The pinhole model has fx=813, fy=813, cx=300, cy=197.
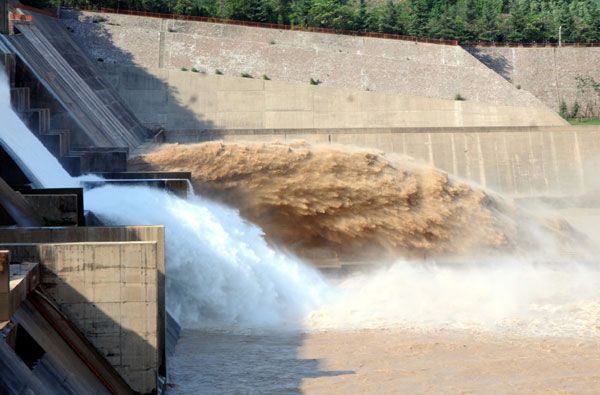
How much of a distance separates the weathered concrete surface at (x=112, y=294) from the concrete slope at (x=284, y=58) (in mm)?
29587

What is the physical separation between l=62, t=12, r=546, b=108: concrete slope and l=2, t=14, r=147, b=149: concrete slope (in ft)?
10.1

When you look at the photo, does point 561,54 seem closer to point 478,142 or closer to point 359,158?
point 478,142

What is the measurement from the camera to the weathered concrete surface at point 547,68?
47.8m

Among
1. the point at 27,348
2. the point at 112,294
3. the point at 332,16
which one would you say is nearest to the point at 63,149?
the point at 112,294

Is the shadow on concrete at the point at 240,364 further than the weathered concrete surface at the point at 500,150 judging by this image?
No

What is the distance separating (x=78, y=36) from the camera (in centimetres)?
4066

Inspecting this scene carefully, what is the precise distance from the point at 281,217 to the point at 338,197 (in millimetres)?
1846

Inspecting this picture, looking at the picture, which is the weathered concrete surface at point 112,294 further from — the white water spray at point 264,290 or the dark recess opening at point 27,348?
the white water spray at point 264,290

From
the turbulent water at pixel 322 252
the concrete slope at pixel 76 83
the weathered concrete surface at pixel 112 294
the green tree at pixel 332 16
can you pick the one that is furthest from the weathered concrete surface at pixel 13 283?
the green tree at pixel 332 16

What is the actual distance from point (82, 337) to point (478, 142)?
86.3 feet

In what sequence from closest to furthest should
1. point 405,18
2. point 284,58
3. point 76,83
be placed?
point 76,83 < point 284,58 < point 405,18

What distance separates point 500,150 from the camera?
3547 centimetres

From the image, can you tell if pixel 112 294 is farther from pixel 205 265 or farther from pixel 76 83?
pixel 76 83

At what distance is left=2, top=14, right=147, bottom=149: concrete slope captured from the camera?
26.2m
